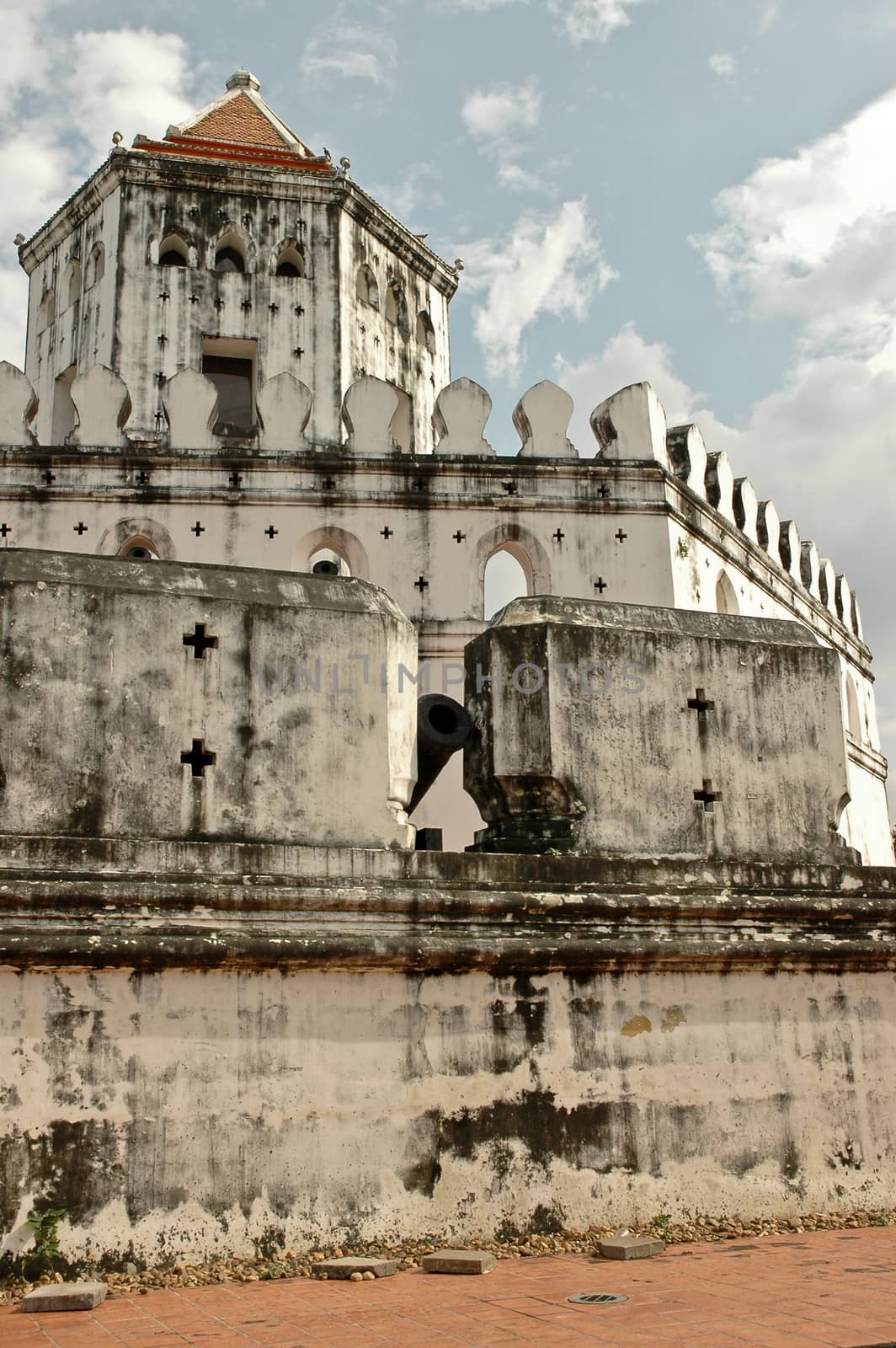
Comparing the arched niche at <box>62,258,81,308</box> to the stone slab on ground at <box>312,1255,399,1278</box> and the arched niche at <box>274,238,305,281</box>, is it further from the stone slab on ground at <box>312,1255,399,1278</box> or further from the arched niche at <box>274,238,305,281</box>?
the stone slab on ground at <box>312,1255,399,1278</box>

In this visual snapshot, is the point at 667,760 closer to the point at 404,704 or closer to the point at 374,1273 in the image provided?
the point at 404,704

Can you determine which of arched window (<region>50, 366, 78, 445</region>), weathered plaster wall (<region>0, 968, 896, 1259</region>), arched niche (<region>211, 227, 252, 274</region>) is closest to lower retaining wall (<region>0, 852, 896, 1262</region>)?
weathered plaster wall (<region>0, 968, 896, 1259</region>)

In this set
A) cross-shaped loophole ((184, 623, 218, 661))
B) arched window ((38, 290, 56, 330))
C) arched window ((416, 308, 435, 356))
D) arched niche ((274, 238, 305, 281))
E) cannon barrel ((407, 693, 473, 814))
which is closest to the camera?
cross-shaped loophole ((184, 623, 218, 661))

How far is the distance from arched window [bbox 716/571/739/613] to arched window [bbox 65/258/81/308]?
1138cm

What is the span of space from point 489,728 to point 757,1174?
8.66ft

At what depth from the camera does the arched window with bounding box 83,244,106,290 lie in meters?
22.1

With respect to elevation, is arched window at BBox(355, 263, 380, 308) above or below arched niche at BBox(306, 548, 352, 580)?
above

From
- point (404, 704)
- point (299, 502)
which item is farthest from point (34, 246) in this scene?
point (404, 704)

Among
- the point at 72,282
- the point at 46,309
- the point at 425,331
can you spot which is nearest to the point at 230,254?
the point at 72,282

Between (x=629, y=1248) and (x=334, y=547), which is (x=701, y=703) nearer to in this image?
(x=629, y=1248)

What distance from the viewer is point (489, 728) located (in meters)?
7.50

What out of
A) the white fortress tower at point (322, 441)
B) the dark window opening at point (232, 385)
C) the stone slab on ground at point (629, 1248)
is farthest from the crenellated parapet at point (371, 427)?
the stone slab on ground at point (629, 1248)

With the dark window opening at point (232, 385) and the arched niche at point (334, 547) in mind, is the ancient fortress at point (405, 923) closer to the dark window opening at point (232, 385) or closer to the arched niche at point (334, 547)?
the arched niche at point (334, 547)

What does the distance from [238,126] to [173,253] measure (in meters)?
4.11
